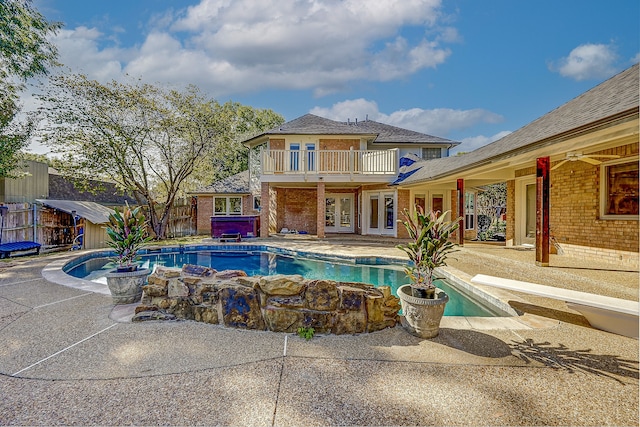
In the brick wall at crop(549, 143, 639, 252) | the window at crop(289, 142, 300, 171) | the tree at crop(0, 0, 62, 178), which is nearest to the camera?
the brick wall at crop(549, 143, 639, 252)

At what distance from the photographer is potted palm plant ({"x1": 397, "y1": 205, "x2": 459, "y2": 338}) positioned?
11.1ft

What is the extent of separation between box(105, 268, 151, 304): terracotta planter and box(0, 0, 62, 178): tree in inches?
374

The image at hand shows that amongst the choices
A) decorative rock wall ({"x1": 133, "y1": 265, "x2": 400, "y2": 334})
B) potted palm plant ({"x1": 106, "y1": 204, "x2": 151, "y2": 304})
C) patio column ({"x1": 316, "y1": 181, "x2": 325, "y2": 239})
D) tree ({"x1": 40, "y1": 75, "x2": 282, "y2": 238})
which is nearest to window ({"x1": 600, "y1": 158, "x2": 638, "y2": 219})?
decorative rock wall ({"x1": 133, "y1": 265, "x2": 400, "y2": 334})

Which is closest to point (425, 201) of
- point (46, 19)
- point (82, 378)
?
point (82, 378)

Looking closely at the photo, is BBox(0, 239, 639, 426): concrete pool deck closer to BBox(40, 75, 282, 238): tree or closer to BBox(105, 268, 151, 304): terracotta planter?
BBox(105, 268, 151, 304): terracotta planter

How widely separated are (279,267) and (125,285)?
549 centimetres

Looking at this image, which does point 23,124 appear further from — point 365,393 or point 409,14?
point 365,393

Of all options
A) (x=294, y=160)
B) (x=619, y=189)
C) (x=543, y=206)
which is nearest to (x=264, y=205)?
(x=294, y=160)

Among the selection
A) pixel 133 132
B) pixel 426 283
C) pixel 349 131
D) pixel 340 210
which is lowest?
pixel 426 283

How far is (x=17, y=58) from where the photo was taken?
31.7ft

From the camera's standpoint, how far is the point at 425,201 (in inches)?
567

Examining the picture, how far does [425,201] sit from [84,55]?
16.3 m

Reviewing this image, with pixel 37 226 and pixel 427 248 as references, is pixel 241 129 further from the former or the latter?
pixel 427 248

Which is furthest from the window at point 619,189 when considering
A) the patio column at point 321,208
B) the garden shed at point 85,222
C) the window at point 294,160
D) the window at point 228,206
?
the window at point 228,206
